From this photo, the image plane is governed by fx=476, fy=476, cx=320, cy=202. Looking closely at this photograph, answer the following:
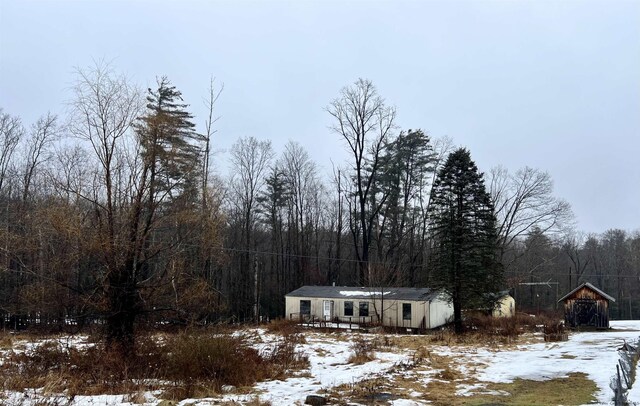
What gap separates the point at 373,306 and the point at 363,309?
0.89m

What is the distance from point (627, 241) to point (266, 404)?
81441 millimetres

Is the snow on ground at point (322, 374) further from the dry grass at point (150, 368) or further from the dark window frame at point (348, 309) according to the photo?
the dark window frame at point (348, 309)

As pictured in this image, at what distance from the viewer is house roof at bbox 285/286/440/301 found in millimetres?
31906

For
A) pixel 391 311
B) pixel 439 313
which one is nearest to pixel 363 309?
pixel 391 311

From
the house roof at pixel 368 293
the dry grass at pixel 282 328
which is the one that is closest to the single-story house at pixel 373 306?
the house roof at pixel 368 293

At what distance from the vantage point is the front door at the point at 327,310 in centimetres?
3488

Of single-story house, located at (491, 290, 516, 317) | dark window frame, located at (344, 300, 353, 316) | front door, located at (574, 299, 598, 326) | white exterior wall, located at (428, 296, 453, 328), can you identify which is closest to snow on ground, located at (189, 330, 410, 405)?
white exterior wall, located at (428, 296, 453, 328)

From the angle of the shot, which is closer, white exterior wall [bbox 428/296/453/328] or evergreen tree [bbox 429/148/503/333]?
evergreen tree [bbox 429/148/503/333]

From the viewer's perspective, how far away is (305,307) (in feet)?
117

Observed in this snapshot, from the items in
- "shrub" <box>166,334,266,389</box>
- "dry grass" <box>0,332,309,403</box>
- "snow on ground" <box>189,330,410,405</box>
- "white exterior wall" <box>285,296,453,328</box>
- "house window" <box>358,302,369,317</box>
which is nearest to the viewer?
"snow on ground" <box>189,330,410,405</box>

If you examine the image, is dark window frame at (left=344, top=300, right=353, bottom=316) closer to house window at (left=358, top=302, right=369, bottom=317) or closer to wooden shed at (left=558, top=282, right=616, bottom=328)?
house window at (left=358, top=302, right=369, bottom=317)

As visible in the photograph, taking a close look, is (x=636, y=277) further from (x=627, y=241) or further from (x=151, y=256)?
(x=151, y=256)

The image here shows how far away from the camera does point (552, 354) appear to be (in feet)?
58.1

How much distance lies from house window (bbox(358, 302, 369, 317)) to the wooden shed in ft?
40.8
